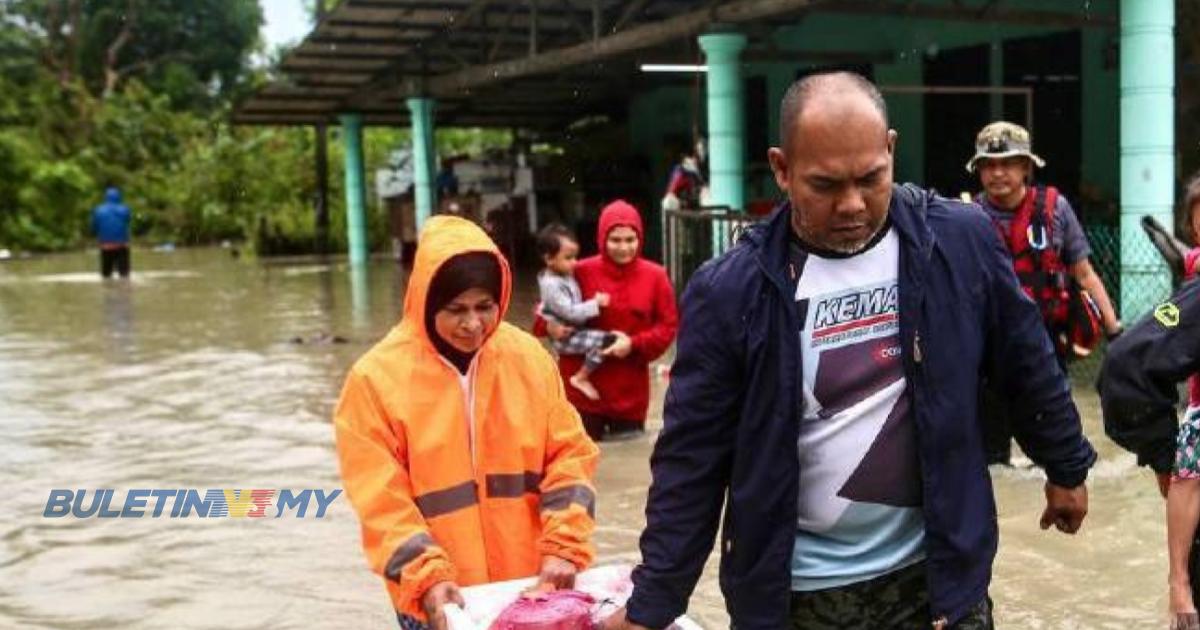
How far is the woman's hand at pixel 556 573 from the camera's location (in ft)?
9.61

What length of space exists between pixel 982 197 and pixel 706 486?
3947 millimetres

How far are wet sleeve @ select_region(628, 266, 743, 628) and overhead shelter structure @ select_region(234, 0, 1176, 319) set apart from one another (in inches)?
293

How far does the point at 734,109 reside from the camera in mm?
12500

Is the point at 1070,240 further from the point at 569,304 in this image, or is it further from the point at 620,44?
the point at 620,44

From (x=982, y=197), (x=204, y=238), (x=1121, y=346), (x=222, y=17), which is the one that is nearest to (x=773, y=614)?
(x=1121, y=346)

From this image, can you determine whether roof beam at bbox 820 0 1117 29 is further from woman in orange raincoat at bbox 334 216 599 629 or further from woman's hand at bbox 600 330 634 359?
woman in orange raincoat at bbox 334 216 599 629

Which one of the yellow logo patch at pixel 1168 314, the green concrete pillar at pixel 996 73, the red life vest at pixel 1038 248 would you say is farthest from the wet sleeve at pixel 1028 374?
the green concrete pillar at pixel 996 73

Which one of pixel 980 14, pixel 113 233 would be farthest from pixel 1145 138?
pixel 113 233

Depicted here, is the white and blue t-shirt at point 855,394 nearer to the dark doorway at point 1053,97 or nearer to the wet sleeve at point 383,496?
the wet sleeve at point 383,496

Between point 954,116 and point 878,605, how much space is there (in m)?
13.1

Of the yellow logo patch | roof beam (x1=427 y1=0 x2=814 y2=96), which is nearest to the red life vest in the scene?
the yellow logo patch

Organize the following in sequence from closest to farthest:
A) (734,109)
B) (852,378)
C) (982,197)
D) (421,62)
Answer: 1. (852,378)
2. (982,197)
3. (734,109)
4. (421,62)

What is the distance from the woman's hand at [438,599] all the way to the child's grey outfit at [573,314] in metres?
3.97

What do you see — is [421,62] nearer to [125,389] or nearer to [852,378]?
[125,389]
